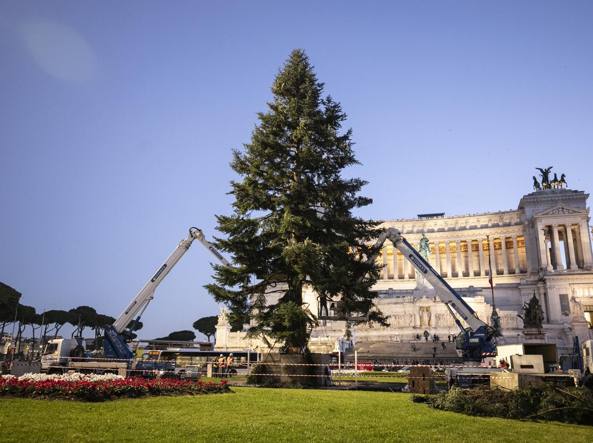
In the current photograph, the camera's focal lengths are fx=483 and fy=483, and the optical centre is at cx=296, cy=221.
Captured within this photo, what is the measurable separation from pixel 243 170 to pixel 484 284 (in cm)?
6579

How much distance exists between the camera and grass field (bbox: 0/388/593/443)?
9.19 m

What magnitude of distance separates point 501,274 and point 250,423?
267 ft

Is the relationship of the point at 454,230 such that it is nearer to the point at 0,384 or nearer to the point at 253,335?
the point at 253,335

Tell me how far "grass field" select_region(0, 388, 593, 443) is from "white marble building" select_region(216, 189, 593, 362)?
37445 millimetres

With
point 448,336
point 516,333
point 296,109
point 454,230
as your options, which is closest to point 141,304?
point 296,109

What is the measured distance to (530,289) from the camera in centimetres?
7394

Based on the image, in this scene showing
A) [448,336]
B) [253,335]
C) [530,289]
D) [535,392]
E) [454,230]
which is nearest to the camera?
[535,392]

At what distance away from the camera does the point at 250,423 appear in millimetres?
10688

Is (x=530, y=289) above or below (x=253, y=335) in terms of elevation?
above

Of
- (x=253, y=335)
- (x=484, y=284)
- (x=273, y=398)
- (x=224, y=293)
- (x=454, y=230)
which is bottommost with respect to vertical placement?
(x=273, y=398)

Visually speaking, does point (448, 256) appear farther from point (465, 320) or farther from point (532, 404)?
point (532, 404)

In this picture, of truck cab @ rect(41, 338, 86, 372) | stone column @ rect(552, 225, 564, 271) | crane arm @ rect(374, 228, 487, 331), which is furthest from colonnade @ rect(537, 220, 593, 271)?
truck cab @ rect(41, 338, 86, 372)

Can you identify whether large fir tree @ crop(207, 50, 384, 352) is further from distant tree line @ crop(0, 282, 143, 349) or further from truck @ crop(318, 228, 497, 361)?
distant tree line @ crop(0, 282, 143, 349)

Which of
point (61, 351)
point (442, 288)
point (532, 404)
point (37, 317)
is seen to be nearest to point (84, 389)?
point (532, 404)
